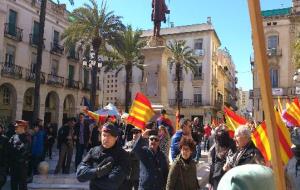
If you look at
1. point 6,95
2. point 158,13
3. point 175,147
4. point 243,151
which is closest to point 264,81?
point 243,151

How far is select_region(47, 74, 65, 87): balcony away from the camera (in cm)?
3801

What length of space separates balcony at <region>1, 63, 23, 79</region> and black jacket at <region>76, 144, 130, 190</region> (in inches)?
1165

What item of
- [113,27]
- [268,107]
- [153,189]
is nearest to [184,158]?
[153,189]

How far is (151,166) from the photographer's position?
5.60 meters

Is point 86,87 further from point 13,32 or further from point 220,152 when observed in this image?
point 220,152

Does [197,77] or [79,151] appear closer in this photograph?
[79,151]

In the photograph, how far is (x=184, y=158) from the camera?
5.10m

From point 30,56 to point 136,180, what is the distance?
3137 cm

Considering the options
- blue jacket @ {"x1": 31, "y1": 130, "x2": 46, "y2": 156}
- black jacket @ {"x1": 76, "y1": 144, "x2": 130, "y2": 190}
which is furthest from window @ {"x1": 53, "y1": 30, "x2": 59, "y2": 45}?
black jacket @ {"x1": 76, "y1": 144, "x2": 130, "y2": 190}

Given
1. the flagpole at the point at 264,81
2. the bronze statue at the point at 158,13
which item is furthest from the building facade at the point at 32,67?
the flagpole at the point at 264,81

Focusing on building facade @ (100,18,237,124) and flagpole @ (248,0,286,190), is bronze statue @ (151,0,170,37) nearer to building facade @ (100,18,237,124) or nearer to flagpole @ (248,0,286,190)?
flagpole @ (248,0,286,190)

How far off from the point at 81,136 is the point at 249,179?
11164 mm

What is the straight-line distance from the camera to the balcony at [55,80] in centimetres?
3801

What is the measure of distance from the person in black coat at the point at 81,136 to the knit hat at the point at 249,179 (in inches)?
431
